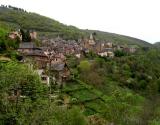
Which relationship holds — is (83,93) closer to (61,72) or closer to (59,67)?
(61,72)

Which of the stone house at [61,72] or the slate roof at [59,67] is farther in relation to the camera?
the slate roof at [59,67]

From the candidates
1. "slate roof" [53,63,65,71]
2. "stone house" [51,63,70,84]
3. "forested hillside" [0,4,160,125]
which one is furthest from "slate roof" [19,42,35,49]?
"slate roof" [53,63,65,71]

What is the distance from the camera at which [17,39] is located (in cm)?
8700

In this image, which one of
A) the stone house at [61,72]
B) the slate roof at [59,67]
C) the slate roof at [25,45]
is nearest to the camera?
the stone house at [61,72]

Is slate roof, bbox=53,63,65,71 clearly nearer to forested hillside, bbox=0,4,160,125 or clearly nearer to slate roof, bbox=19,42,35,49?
forested hillside, bbox=0,4,160,125

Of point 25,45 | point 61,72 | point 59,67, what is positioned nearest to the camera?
point 61,72

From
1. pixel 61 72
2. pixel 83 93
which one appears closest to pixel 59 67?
pixel 61 72

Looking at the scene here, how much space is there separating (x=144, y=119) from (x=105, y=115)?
9.76 metres

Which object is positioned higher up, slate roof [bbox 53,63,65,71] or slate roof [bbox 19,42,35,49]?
slate roof [bbox 19,42,35,49]

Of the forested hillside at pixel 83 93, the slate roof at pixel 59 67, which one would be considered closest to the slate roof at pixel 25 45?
the forested hillside at pixel 83 93

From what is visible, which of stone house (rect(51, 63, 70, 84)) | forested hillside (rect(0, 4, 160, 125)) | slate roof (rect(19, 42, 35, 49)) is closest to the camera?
forested hillside (rect(0, 4, 160, 125))

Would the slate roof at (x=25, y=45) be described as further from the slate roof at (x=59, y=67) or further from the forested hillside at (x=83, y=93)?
the slate roof at (x=59, y=67)

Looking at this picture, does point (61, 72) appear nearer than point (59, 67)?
Yes

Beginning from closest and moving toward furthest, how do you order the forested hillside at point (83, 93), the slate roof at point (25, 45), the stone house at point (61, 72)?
1. the forested hillside at point (83, 93)
2. the stone house at point (61, 72)
3. the slate roof at point (25, 45)
